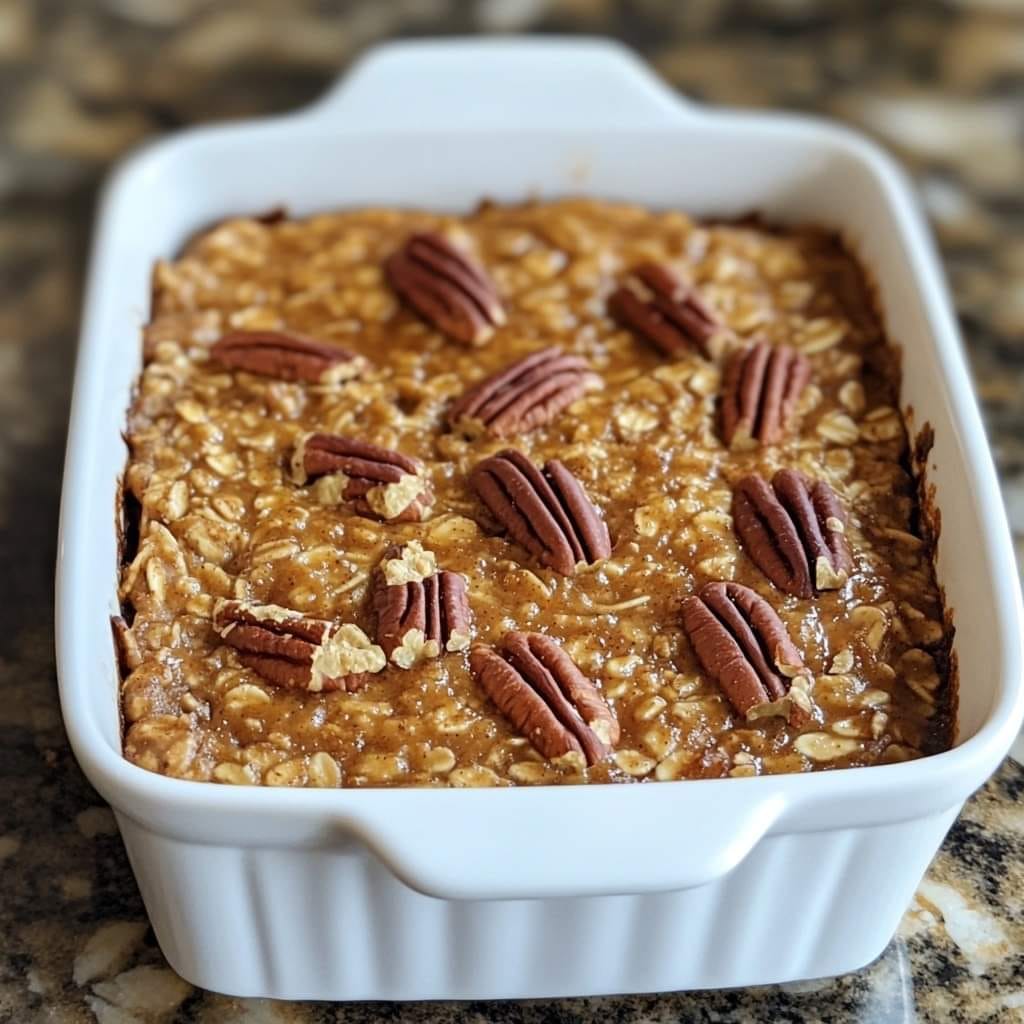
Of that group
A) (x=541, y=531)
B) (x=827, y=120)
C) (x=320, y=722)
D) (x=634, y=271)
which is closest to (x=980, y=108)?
(x=827, y=120)

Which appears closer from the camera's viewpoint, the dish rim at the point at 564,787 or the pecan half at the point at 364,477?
the dish rim at the point at 564,787

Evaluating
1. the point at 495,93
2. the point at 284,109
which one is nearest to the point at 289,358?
the point at 495,93

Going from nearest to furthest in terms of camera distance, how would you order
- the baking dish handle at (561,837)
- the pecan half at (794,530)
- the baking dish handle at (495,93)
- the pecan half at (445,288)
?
1. the baking dish handle at (561,837)
2. the pecan half at (794,530)
3. the pecan half at (445,288)
4. the baking dish handle at (495,93)

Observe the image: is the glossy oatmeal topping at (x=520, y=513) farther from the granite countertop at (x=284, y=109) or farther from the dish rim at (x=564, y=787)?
the granite countertop at (x=284, y=109)

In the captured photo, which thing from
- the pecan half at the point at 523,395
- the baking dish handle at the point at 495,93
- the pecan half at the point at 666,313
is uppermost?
the baking dish handle at the point at 495,93

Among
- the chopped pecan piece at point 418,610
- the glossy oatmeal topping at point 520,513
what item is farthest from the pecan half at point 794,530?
the chopped pecan piece at point 418,610

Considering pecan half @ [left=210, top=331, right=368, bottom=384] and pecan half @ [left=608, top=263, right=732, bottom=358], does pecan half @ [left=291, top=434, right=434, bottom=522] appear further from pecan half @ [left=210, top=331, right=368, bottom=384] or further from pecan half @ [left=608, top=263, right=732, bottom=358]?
pecan half @ [left=608, top=263, right=732, bottom=358]

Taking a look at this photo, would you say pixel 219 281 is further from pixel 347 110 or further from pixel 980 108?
pixel 980 108

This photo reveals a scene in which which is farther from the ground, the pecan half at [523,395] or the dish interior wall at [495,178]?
the dish interior wall at [495,178]
